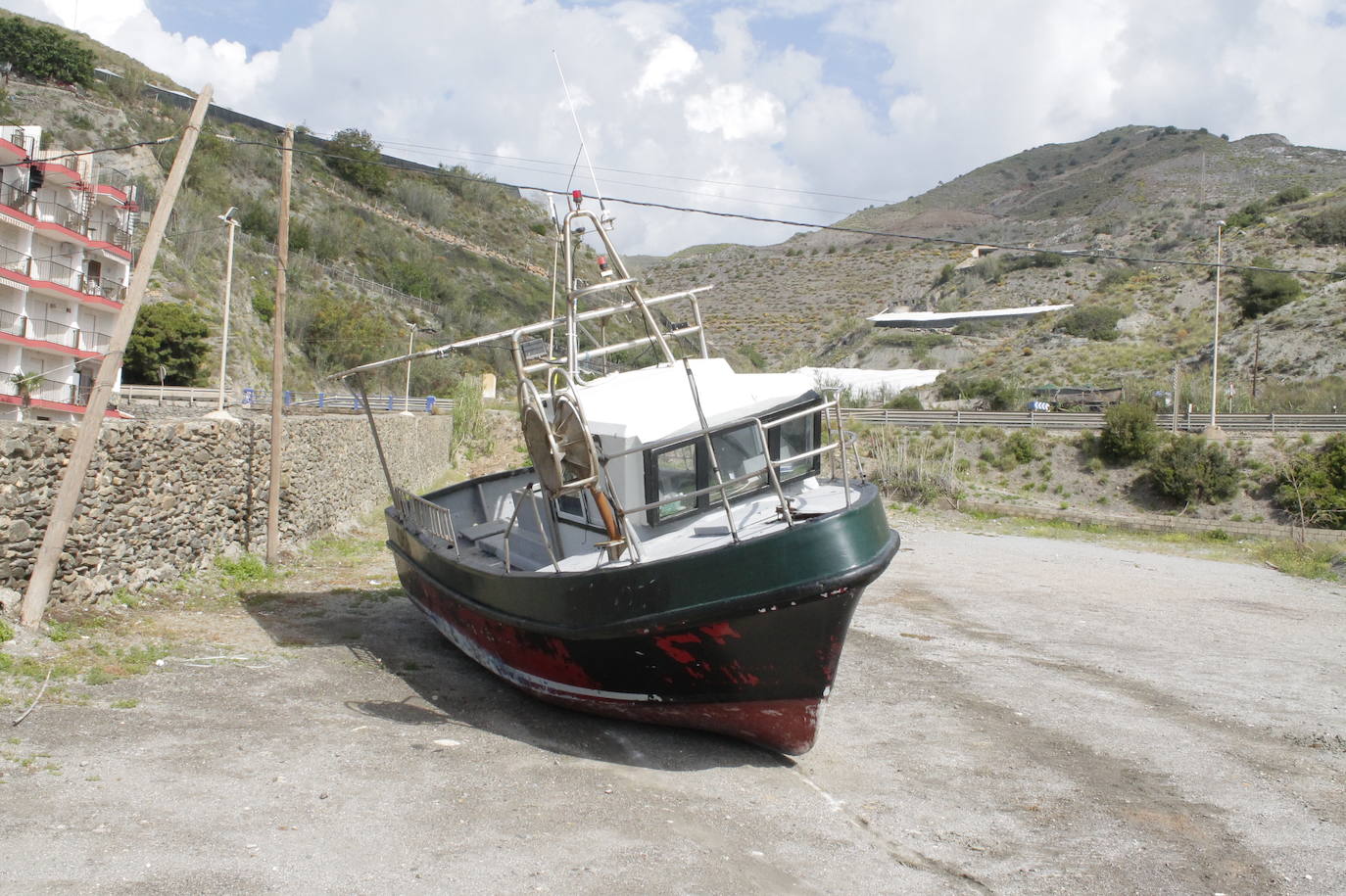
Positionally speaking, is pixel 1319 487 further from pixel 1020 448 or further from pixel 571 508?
pixel 571 508

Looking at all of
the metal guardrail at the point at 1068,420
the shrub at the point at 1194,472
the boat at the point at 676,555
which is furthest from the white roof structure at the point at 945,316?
the boat at the point at 676,555

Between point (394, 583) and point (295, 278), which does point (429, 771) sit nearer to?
point (394, 583)

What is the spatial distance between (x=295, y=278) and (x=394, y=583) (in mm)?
42224

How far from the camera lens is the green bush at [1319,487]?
27.0 meters

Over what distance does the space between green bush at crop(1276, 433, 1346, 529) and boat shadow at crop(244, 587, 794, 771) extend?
2539cm

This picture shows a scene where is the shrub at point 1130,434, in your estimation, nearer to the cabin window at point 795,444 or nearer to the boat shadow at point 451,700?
the cabin window at point 795,444

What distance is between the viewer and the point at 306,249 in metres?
56.4

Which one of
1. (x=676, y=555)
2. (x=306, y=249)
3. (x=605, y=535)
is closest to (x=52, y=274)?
(x=306, y=249)

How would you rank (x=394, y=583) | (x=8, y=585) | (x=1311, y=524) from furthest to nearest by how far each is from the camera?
(x=1311, y=524) < (x=394, y=583) < (x=8, y=585)

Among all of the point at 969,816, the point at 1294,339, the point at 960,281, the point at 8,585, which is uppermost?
the point at 960,281

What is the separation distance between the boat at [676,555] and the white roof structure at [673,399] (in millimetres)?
18

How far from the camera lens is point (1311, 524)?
1073 inches

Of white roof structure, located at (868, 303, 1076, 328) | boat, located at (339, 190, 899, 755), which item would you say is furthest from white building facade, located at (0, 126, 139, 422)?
white roof structure, located at (868, 303, 1076, 328)

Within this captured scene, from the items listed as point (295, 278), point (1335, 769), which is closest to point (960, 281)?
point (295, 278)
